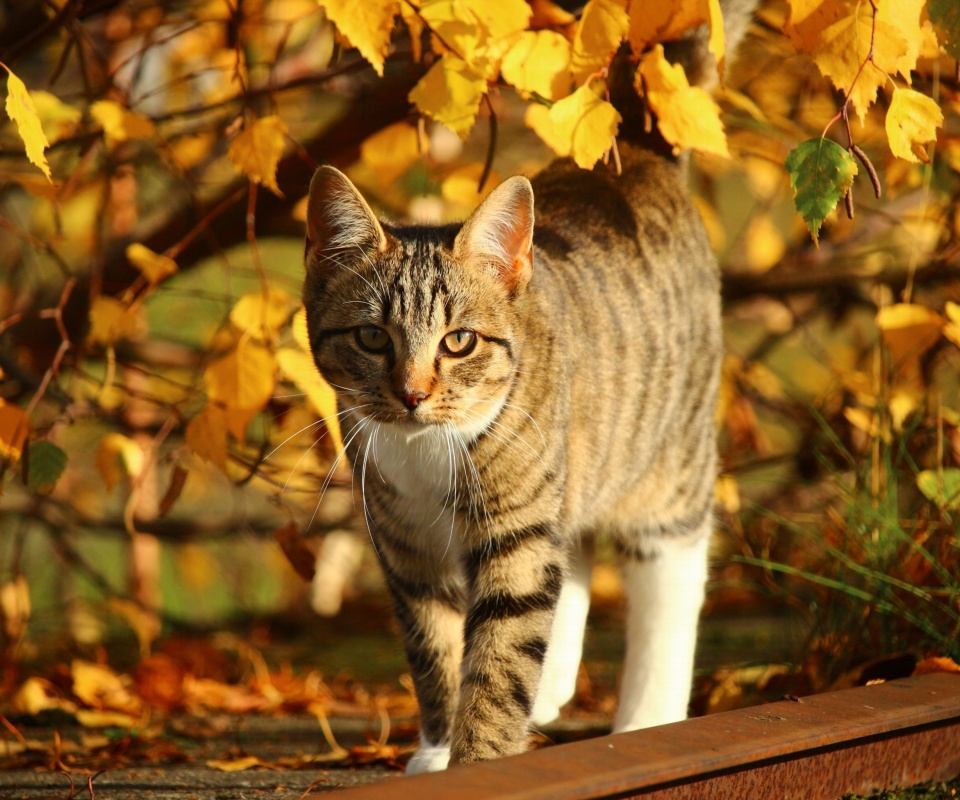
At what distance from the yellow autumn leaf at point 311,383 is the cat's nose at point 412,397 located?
307 mm

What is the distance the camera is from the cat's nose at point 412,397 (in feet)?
7.20

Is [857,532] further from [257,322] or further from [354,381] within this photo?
[257,322]

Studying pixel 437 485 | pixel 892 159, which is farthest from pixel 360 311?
pixel 892 159

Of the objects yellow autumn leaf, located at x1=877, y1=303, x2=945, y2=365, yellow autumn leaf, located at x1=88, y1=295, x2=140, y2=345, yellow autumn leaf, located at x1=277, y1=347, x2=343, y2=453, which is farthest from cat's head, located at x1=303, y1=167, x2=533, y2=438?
yellow autumn leaf, located at x1=877, y1=303, x2=945, y2=365

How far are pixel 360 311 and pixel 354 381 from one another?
5.7 inches

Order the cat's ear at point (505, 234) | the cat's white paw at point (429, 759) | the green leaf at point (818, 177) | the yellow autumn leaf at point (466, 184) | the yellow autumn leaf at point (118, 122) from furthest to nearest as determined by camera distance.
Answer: the yellow autumn leaf at point (466, 184) < the yellow autumn leaf at point (118, 122) < the cat's white paw at point (429, 759) < the cat's ear at point (505, 234) < the green leaf at point (818, 177)

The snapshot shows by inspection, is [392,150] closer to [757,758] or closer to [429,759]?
[429,759]

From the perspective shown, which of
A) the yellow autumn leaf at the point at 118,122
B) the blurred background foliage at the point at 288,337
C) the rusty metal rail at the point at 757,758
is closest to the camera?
the rusty metal rail at the point at 757,758

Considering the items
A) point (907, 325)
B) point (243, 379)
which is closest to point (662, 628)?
point (907, 325)

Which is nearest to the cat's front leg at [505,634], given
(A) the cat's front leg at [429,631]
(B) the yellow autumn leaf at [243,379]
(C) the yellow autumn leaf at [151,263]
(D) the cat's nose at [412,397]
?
(A) the cat's front leg at [429,631]

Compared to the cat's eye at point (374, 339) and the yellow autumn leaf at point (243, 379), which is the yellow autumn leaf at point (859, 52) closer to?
the cat's eye at point (374, 339)

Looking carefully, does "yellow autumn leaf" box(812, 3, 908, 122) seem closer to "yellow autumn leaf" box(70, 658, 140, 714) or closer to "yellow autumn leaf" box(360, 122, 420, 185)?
"yellow autumn leaf" box(360, 122, 420, 185)

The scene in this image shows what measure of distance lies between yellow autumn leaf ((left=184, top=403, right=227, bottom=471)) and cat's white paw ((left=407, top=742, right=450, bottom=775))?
764 millimetres

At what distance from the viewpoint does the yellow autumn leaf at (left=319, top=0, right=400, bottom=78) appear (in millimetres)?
1942
